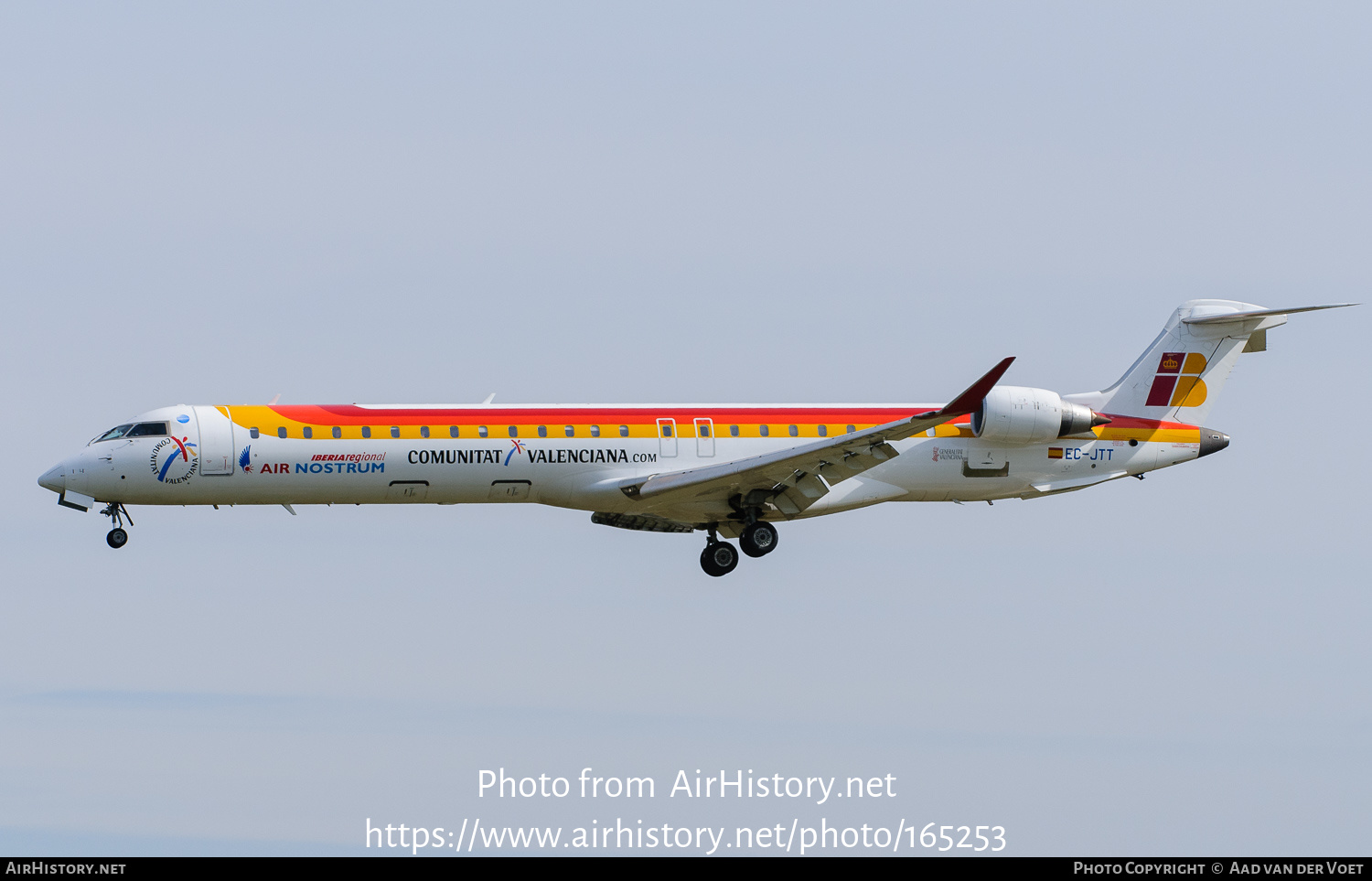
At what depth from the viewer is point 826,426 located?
35125 mm

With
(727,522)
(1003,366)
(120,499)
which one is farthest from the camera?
(727,522)

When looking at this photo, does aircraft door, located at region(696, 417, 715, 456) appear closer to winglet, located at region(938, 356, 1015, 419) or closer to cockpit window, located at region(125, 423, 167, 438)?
winglet, located at region(938, 356, 1015, 419)

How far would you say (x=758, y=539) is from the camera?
34.2 metres

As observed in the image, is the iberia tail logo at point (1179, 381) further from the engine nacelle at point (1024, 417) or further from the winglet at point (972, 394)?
the winglet at point (972, 394)

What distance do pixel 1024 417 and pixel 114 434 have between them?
60.3 ft

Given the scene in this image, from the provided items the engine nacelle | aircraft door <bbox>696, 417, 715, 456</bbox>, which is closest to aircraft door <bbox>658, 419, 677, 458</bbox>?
aircraft door <bbox>696, 417, 715, 456</bbox>

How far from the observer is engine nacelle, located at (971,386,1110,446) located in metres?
34.8

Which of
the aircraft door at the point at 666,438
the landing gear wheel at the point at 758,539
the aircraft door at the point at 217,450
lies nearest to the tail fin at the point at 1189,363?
the landing gear wheel at the point at 758,539

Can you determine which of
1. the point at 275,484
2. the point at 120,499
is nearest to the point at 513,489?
the point at 275,484

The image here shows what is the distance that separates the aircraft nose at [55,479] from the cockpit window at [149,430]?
1.44m

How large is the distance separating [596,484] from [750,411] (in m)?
3.65

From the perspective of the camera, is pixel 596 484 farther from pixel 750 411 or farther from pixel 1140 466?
pixel 1140 466

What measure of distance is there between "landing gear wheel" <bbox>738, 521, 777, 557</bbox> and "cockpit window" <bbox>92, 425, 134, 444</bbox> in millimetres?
12494

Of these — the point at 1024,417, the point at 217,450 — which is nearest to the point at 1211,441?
the point at 1024,417
